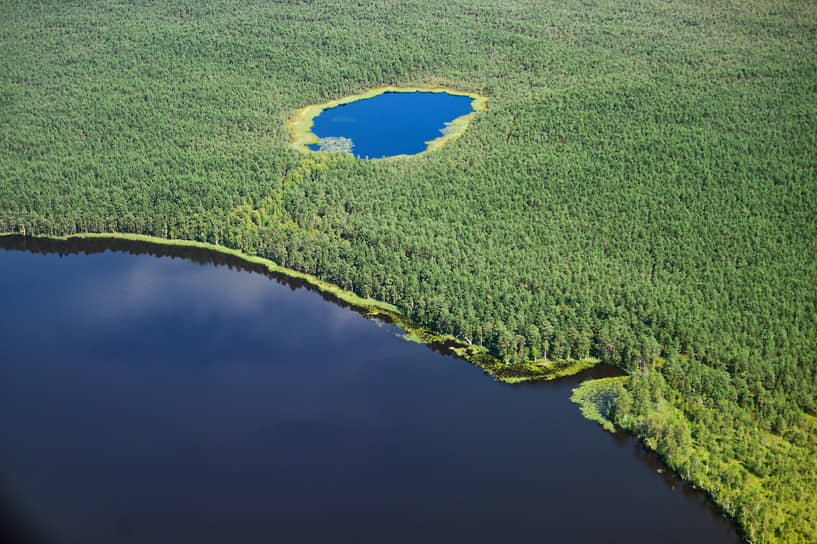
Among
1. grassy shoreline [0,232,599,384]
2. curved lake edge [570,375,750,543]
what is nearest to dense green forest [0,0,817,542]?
curved lake edge [570,375,750,543]

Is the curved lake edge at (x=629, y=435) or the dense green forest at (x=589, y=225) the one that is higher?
the dense green forest at (x=589, y=225)

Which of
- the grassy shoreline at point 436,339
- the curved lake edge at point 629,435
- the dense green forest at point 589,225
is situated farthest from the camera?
the grassy shoreline at point 436,339

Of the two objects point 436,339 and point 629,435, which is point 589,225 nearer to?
point 436,339

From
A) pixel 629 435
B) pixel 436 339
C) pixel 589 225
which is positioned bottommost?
pixel 629 435

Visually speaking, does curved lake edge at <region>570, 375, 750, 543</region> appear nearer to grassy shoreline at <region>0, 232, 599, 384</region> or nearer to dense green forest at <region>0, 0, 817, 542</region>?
dense green forest at <region>0, 0, 817, 542</region>

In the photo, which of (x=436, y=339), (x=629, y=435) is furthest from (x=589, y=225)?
(x=629, y=435)

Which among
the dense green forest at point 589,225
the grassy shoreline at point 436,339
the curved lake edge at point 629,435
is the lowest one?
the curved lake edge at point 629,435

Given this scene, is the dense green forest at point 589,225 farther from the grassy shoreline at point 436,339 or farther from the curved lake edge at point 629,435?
the grassy shoreline at point 436,339

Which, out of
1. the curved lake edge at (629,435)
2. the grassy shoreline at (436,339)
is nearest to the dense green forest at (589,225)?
the curved lake edge at (629,435)

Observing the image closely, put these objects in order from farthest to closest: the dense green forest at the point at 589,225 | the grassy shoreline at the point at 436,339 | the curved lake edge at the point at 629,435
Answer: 1. the grassy shoreline at the point at 436,339
2. the dense green forest at the point at 589,225
3. the curved lake edge at the point at 629,435
